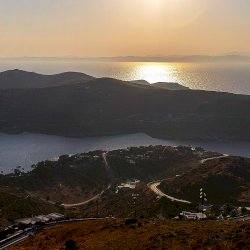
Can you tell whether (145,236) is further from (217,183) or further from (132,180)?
(132,180)

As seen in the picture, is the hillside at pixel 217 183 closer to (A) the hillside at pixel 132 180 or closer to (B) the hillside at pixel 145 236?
(A) the hillside at pixel 132 180

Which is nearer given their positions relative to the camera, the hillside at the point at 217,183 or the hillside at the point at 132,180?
the hillside at the point at 132,180

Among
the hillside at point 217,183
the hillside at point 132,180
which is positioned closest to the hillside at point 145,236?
the hillside at point 132,180

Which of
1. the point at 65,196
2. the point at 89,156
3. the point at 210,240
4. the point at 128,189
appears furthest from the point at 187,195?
the point at 89,156

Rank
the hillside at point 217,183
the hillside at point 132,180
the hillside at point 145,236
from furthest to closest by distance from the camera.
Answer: the hillside at point 217,183, the hillside at point 132,180, the hillside at point 145,236

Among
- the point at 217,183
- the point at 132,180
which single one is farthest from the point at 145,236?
the point at 132,180

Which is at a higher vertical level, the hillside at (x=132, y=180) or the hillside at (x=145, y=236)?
the hillside at (x=145, y=236)
